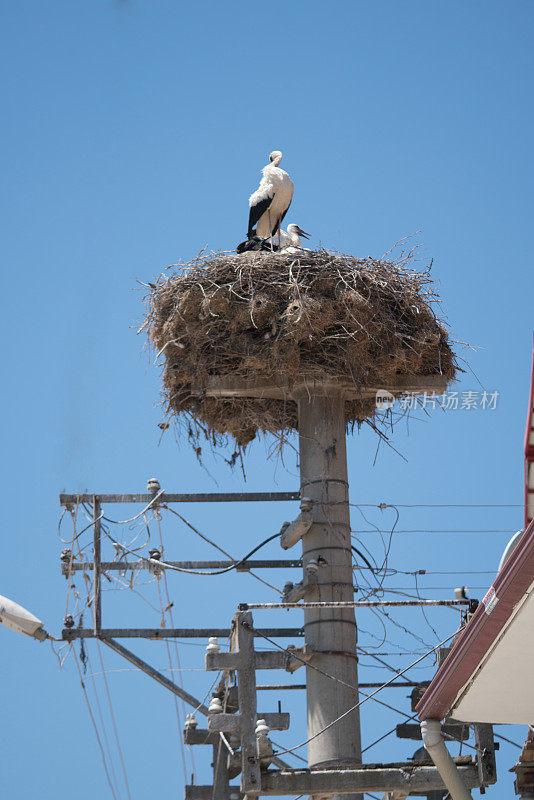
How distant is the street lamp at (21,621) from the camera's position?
12.9 meters

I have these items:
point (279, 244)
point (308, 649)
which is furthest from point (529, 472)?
point (279, 244)

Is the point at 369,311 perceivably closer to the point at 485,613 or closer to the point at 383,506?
the point at 383,506

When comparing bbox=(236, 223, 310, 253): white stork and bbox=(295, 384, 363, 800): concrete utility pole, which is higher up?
bbox=(236, 223, 310, 253): white stork

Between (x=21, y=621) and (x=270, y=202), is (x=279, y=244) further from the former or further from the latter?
(x=21, y=621)

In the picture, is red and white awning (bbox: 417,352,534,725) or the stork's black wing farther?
the stork's black wing

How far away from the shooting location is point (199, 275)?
13516mm

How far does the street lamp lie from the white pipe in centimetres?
557

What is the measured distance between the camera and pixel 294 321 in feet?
42.1

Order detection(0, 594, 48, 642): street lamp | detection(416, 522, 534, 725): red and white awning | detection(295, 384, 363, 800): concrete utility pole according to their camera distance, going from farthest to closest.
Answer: detection(0, 594, 48, 642): street lamp, detection(295, 384, 363, 800): concrete utility pole, detection(416, 522, 534, 725): red and white awning

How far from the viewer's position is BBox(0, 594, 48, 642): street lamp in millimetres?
12930

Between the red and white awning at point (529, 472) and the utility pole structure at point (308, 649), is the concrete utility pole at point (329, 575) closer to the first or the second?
the utility pole structure at point (308, 649)

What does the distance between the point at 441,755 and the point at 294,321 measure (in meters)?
5.48

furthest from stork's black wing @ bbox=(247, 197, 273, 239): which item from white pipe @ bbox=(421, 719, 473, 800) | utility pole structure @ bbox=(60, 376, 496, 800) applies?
white pipe @ bbox=(421, 719, 473, 800)

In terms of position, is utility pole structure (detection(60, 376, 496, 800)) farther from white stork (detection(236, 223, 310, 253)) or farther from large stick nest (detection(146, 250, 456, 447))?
white stork (detection(236, 223, 310, 253))
